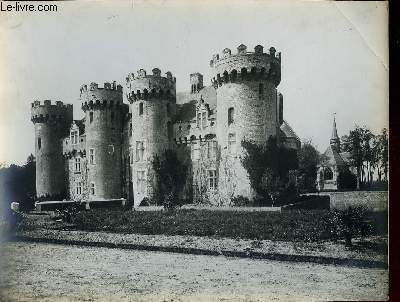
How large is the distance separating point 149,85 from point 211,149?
232cm

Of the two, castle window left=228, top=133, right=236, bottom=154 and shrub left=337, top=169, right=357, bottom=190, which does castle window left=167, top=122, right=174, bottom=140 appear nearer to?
castle window left=228, top=133, right=236, bottom=154

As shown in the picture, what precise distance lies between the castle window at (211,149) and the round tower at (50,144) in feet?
11.4

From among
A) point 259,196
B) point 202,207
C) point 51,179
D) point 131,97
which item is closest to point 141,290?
point 202,207

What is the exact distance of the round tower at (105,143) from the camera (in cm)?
942

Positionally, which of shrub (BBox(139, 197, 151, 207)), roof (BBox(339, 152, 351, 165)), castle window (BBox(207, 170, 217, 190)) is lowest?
shrub (BBox(139, 197, 151, 207))

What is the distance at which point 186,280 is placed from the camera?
21.8 ft

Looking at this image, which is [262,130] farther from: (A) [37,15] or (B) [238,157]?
(A) [37,15]

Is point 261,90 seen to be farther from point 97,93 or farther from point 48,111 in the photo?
point 48,111

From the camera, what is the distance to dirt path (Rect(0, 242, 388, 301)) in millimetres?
6520

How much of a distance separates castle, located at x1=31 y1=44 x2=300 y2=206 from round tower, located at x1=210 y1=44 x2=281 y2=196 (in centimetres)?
3

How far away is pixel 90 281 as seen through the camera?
6.84m

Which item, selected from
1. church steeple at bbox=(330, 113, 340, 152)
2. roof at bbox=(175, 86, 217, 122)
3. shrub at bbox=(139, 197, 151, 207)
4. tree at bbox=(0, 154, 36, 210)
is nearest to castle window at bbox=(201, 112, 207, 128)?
roof at bbox=(175, 86, 217, 122)

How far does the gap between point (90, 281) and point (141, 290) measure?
923 mm

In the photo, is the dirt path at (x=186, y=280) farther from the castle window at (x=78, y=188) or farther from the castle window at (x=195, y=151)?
the castle window at (x=195, y=151)
